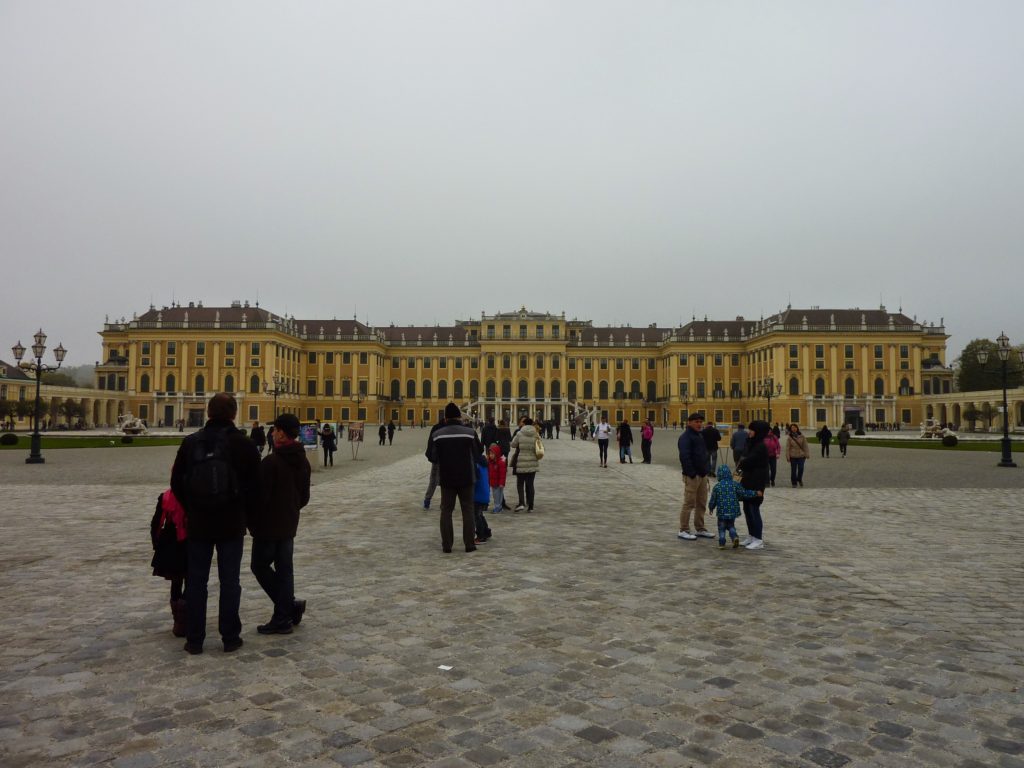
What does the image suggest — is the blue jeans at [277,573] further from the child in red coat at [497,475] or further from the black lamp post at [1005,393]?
the black lamp post at [1005,393]

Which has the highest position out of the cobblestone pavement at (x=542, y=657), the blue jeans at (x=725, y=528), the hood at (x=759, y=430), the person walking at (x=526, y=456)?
the hood at (x=759, y=430)

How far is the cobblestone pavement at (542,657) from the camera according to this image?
338 centimetres

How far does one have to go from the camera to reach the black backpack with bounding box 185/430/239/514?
14.8ft

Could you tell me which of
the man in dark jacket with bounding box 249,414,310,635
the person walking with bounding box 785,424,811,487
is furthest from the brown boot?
the person walking with bounding box 785,424,811,487

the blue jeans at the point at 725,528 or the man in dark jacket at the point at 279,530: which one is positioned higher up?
the man in dark jacket at the point at 279,530

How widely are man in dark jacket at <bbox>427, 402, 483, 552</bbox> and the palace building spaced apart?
58.9 metres

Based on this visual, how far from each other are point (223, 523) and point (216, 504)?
0.48 feet

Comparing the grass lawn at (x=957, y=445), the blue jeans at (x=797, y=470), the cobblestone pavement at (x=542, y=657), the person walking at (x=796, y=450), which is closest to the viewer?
the cobblestone pavement at (x=542, y=657)

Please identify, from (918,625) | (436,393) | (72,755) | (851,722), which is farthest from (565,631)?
(436,393)

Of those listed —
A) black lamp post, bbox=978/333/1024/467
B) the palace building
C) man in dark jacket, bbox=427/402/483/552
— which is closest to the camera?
man in dark jacket, bbox=427/402/483/552

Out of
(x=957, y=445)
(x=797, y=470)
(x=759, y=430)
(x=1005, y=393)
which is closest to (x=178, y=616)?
(x=759, y=430)

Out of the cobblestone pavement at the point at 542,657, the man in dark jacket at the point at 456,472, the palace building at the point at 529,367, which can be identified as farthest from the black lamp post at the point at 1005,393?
the palace building at the point at 529,367

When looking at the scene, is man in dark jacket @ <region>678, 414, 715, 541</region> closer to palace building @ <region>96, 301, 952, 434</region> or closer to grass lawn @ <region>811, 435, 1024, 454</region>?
grass lawn @ <region>811, 435, 1024, 454</region>

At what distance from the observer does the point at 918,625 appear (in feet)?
17.3
